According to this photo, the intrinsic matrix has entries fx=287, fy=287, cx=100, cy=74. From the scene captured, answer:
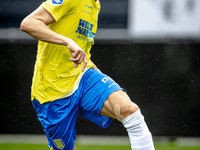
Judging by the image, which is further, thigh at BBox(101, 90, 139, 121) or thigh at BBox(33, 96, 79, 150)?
thigh at BBox(33, 96, 79, 150)

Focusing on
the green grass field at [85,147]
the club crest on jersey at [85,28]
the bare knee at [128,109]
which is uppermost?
the club crest on jersey at [85,28]

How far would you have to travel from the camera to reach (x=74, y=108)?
6.83 feet

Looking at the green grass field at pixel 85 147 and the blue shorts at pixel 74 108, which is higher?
the blue shorts at pixel 74 108

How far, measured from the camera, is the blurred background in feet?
12.9

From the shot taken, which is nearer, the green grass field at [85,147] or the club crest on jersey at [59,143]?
the club crest on jersey at [59,143]

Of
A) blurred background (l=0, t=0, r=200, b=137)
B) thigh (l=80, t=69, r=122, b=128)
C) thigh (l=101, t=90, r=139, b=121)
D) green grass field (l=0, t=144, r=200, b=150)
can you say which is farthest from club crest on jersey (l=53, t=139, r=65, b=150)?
blurred background (l=0, t=0, r=200, b=137)

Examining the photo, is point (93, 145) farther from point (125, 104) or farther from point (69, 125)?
point (125, 104)

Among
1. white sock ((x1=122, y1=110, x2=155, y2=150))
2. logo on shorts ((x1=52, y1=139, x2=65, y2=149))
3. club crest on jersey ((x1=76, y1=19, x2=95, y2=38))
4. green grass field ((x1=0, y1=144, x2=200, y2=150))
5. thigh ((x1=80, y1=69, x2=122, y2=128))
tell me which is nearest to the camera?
white sock ((x1=122, y1=110, x2=155, y2=150))

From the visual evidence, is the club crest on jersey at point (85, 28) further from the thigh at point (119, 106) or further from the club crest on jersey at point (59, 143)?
the club crest on jersey at point (59, 143)

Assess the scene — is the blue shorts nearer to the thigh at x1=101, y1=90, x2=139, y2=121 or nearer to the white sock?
the thigh at x1=101, y1=90, x2=139, y2=121

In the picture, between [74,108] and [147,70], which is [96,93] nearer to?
[74,108]

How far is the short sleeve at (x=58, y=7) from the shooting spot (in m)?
1.80

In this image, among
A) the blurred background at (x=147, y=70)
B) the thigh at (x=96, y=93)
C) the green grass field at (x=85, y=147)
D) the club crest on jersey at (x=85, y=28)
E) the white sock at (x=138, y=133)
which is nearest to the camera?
the white sock at (x=138, y=133)

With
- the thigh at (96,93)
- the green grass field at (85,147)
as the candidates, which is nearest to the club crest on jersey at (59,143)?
the thigh at (96,93)
